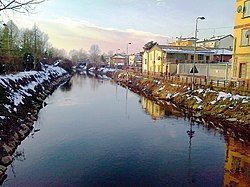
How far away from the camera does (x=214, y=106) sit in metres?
27.6

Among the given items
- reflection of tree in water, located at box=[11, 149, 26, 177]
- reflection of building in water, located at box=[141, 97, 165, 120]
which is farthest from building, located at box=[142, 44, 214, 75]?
reflection of tree in water, located at box=[11, 149, 26, 177]

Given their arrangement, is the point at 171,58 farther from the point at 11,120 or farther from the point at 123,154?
the point at 123,154

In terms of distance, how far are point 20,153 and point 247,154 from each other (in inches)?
512

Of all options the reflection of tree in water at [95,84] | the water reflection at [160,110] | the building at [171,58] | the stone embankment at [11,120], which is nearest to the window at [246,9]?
the water reflection at [160,110]

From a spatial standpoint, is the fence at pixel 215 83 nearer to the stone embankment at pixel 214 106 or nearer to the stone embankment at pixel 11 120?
the stone embankment at pixel 214 106

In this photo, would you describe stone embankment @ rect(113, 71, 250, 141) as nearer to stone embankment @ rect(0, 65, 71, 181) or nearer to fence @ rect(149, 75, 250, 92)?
fence @ rect(149, 75, 250, 92)

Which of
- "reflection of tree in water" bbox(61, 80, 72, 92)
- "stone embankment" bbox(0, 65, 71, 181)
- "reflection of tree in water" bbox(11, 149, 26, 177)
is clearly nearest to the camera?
"stone embankment" bbox(0, 65, 71, 181)

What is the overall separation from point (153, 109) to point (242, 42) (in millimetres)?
12494

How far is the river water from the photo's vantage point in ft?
43.8

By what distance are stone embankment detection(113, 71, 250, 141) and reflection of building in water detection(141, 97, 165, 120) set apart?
1779 millimetres

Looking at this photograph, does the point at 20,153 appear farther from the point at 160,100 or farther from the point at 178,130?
the point at 160,100

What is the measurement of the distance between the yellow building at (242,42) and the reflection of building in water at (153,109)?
9702 millimetres

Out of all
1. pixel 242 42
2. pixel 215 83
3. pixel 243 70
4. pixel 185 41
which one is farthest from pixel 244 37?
pixel 185 41

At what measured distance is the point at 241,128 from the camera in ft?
72.5
